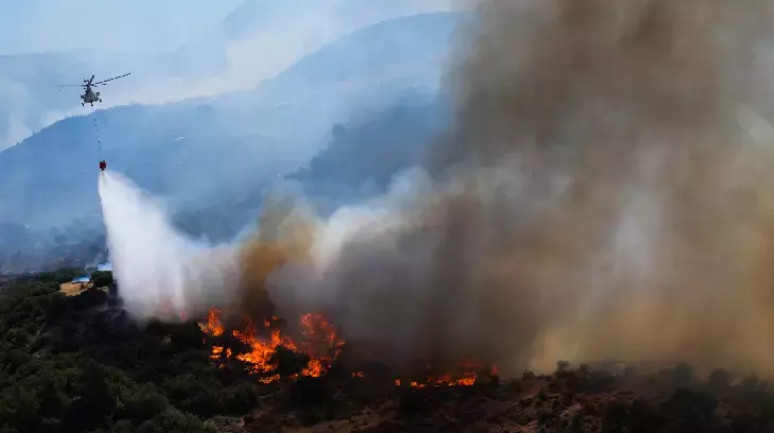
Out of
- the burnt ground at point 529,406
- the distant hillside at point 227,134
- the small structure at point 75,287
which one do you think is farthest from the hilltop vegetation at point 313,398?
the distant hillside at point 227,134

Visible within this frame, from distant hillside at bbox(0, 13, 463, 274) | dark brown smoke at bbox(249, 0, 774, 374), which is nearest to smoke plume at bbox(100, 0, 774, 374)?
dark brown smoke at bbox(249, 0, 774, 374)

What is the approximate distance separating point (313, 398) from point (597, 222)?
54.7ft

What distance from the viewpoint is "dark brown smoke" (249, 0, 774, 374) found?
31703mm

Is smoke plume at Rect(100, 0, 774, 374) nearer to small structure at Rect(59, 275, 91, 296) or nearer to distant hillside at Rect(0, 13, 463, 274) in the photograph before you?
small structure at Rect(59, 275, 91, 296)

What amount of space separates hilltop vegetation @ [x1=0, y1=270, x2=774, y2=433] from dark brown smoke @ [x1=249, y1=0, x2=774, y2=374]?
327 centimetres

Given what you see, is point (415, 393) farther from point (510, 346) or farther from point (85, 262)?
point (85, 262)

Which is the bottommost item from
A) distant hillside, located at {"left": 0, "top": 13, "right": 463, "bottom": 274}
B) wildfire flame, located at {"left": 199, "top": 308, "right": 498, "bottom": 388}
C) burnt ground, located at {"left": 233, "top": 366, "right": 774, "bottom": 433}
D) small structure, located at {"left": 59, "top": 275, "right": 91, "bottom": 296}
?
burnt ground, located at {"left": 233, "top": 366, "right": 774, "bottom": 433}

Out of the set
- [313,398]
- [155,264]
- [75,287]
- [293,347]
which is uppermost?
[155,264]

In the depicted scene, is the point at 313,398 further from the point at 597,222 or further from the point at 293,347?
the point at 597,222

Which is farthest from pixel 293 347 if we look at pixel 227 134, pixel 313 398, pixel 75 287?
pixel 227 134

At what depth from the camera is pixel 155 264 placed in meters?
48.2

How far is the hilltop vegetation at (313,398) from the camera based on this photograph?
24.6 m

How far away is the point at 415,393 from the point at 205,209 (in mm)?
94171

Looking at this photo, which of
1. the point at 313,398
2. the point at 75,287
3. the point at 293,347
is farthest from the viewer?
the point at 75,287
